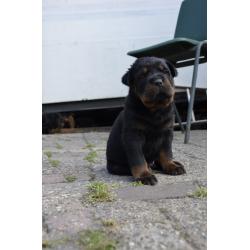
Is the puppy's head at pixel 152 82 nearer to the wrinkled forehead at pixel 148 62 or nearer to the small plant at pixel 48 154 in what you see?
the wrinkled forehead at pixel 148 62

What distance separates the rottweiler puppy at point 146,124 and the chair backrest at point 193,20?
2184mm

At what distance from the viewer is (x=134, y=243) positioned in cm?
163

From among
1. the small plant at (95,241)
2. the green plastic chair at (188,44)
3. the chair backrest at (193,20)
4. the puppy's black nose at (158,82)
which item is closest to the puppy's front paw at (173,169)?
the puppy's black nose at (158,82)

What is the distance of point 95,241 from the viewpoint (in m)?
1.63

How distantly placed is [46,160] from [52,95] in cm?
280

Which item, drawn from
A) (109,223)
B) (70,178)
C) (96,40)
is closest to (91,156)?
Answer: (70,178)

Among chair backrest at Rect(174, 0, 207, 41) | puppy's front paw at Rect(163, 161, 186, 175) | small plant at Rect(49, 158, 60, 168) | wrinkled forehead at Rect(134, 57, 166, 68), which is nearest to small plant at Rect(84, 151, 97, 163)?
small plant at Rect(49, 158, 60, 168)

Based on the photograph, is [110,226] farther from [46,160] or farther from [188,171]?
[46,160]

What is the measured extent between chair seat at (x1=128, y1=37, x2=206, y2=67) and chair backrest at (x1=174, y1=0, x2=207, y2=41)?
0.92 ft

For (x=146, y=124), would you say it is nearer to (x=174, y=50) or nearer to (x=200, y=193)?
(x=200, y=193)

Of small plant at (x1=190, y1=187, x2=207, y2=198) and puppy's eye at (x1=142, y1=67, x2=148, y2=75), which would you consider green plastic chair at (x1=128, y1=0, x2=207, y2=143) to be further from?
small plant at (x1=190, y1=187, x2=207, y2=198)

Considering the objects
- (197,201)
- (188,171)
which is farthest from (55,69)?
(197,201)

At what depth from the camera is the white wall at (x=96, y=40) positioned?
6449 mm
